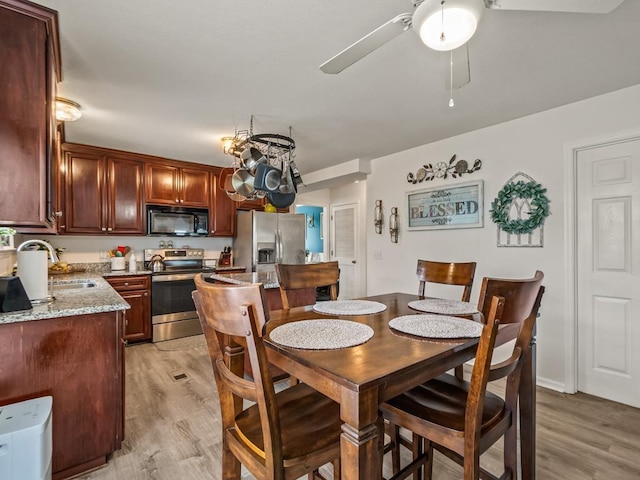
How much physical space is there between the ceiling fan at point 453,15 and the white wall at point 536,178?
1745 millimetres

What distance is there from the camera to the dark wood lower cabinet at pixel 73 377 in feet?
4.90

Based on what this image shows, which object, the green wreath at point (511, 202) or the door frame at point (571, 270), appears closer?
the door frame at point (571, 270)

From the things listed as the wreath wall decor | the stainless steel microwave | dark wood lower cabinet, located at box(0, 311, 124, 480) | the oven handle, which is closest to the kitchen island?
dark wood lower cabinet, located at box(0, 311, 124, 480)

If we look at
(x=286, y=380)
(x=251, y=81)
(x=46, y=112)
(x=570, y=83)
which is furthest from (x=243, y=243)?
(x=570, y=83)

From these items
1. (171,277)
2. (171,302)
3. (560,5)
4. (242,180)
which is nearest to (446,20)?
(560,5)

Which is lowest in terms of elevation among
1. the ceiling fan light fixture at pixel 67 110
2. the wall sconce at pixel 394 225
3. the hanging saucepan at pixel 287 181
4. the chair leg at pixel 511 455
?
the chair leg at pixel 511 455

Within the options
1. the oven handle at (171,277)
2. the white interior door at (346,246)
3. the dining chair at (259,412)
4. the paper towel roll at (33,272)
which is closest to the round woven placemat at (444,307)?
the dining chair at (259,412)

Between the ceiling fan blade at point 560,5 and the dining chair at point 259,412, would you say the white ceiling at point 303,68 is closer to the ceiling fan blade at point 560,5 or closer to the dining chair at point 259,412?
the ceiling fan blade at point 560,5

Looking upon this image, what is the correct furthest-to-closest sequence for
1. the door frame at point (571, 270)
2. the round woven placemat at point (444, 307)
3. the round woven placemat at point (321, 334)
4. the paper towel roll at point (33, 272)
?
the door frame at point (571, 270)
the paper towel roll at point (33, 272)
the round woven placemat at point (444, 307)
the round woven placemat at point (321, 334)

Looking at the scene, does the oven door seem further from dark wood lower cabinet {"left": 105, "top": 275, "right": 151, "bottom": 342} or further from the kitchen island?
the kitchen island

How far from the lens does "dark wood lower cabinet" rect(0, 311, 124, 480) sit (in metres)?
1.49

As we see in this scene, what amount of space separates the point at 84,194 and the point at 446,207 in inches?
162

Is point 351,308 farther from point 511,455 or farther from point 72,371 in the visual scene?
point 72,371

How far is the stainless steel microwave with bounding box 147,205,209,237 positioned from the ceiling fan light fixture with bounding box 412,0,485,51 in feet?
12.8
